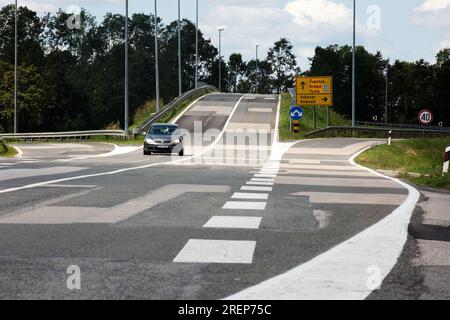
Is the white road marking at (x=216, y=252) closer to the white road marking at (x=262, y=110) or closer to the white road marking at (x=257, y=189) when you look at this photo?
the white road marking at (x=257, y=189)

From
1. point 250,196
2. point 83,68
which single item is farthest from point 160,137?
point 83,68

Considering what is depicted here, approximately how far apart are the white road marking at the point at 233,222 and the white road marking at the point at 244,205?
4.18ft

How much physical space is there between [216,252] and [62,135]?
155 feet

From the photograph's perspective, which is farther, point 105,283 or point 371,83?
point 371,83

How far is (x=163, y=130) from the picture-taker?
3431 centimetres

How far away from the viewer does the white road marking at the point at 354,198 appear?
41.7 ft

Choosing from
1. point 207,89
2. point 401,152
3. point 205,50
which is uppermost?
point 205,50

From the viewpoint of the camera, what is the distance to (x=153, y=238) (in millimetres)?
8078

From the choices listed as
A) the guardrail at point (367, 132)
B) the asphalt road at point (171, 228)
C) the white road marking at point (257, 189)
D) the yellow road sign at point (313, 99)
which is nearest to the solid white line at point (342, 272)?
the asphalt road at point (171, 228)

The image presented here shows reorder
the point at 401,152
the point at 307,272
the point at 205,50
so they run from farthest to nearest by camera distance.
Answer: the point at 205,50 < the point at 401,152 < the point at 307,272
